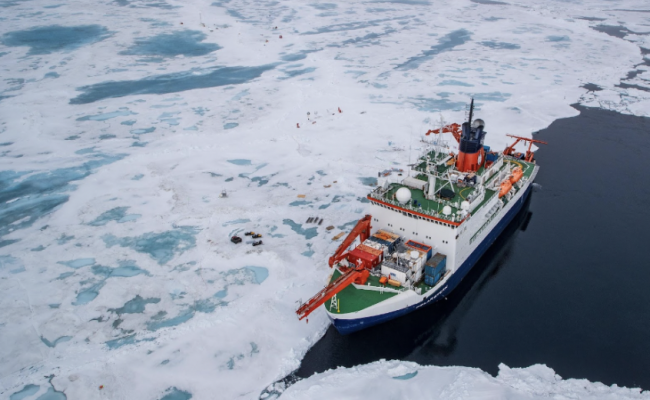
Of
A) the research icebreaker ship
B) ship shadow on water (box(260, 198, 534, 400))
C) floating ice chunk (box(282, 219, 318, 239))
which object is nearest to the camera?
ship shadow on water (box(260, 198, 534, 400))

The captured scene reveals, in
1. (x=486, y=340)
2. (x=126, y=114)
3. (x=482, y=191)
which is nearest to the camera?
(x=486, y=340)

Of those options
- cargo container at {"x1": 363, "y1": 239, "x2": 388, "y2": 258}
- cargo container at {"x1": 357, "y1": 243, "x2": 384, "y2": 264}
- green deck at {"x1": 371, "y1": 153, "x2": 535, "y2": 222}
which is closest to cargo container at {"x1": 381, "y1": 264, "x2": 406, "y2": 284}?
cargo container at {"x1": 357, "y1": 243, "x2": 384, "y2": 264}

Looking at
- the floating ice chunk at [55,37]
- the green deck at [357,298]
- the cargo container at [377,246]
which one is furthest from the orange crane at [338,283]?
the floating ice chunk at [55,37]

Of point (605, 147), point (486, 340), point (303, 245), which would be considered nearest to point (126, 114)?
point (303, 245)

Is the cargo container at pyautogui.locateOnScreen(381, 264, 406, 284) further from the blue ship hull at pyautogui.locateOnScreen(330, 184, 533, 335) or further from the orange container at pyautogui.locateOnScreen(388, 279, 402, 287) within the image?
the blue ship hull at pyautogui.locateOnScreen(330, 184, 533, 335)

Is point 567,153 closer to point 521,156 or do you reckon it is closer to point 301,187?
point 521,156

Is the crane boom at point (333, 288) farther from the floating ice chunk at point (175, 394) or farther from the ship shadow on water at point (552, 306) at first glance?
the floating ice chunk at point (175, 394)
